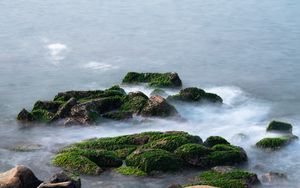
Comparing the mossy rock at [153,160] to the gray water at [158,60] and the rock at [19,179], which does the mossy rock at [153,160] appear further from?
the rock at [19,179]

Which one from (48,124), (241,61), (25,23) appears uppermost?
(25,23)

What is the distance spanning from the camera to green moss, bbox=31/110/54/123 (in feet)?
110

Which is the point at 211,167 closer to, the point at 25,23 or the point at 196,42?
the point at 196,42

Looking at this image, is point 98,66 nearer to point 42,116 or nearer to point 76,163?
point 42,116

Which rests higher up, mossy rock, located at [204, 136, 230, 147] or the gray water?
the gray water

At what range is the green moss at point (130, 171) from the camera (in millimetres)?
26812

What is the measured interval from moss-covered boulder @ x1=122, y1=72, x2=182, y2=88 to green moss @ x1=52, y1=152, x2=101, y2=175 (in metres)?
12.1

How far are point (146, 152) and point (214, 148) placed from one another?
334cm

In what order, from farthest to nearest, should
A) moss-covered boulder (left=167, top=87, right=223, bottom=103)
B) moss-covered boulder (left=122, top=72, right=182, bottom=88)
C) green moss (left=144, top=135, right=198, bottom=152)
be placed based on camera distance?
moss-covered boulder (left=122, top=72, right=182, bottom=88) < moss-covered boulder (left=167, top=87, right=223, bottom=103) < green moss (left=144, top=135, right=198, bottom=152)

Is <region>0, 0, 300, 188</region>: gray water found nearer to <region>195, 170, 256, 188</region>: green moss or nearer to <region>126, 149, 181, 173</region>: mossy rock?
<region>126, 149, 181, 173</region>: mossy rock

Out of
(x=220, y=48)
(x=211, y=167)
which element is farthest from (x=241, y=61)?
(x=211, y=167)

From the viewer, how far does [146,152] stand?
27781mm

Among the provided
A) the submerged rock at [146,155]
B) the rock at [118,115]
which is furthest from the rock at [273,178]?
the rock at [118,115]

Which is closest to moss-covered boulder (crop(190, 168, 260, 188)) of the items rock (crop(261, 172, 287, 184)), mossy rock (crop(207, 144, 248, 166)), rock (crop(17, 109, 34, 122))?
rock (crop(261, 172, 287, 184))
